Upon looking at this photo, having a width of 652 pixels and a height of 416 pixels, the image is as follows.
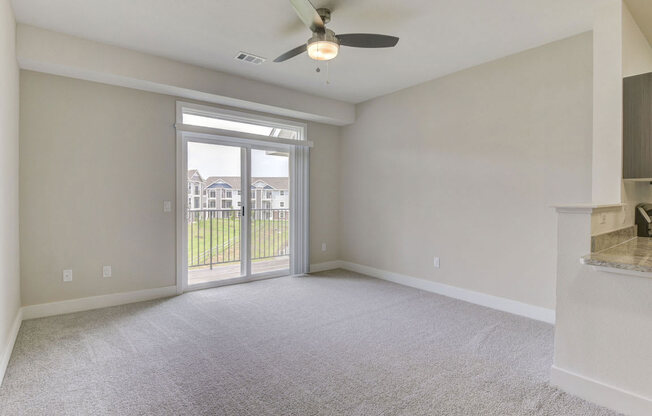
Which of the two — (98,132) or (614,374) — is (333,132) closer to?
(98,132)

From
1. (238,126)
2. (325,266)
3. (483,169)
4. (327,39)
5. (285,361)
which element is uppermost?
(327,39)

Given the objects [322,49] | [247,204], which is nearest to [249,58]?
[322,49]

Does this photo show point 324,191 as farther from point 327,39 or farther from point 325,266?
point 327,39

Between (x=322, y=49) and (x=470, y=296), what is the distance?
318 cm

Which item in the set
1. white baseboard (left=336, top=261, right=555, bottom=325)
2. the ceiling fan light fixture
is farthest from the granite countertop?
the ceiling fan light fixture

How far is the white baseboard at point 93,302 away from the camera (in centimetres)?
329

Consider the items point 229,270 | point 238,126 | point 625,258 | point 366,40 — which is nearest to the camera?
point 625,258

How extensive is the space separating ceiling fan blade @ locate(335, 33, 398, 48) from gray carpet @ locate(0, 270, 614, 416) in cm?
247

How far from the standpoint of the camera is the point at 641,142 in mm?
2441

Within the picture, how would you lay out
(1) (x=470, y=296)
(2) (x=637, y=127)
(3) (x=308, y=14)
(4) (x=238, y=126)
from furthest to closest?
1. (4) (x=238, y=126)
2. (1) (x=470, y=296)
3. (2) (x=637, y=127)
4. (3) (x=308, y=14)

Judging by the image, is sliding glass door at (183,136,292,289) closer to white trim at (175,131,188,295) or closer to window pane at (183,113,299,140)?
white trim at (175,131,188,295)

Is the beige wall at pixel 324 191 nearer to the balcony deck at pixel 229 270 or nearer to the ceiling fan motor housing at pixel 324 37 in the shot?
the balcony deck at pixel 229 270

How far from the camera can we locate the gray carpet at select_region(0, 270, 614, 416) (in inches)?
77.1

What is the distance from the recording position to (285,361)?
2473 millimetres
